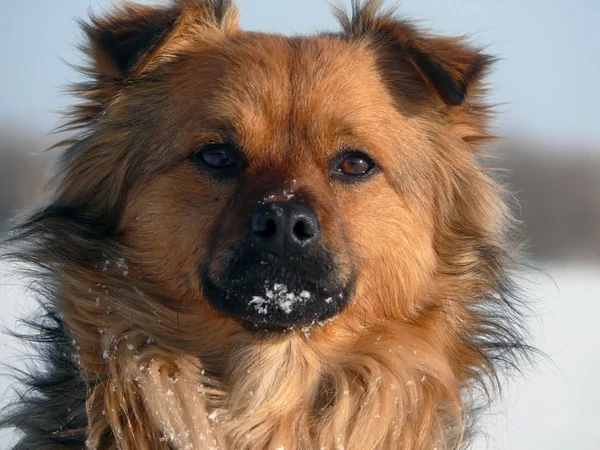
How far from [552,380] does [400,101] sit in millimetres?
3709

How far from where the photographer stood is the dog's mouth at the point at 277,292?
3246mm

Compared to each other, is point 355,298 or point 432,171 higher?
point 432,171

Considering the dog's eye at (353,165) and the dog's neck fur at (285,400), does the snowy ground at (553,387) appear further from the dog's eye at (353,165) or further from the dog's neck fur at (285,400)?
the dog's eye at (353,165)

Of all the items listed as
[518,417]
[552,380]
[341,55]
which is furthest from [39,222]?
[552,380]

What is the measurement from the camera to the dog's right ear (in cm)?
370

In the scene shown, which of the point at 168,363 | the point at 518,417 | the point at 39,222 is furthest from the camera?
the point at 518,417

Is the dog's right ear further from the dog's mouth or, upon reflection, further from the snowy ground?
the snowy ground

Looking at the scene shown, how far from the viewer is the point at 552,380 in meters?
6.89

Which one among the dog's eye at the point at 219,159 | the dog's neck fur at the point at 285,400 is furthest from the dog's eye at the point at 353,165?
the dog's neck fur at the point at 285,400

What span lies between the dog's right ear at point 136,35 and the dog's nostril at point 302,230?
1067 millimetres

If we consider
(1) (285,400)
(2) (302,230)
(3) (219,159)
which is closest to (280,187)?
(2) (302,230)

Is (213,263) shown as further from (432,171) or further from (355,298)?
(432,171)

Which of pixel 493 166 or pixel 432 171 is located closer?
pixel 432 171

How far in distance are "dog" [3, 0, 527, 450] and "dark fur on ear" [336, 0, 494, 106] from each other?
0.04ft
